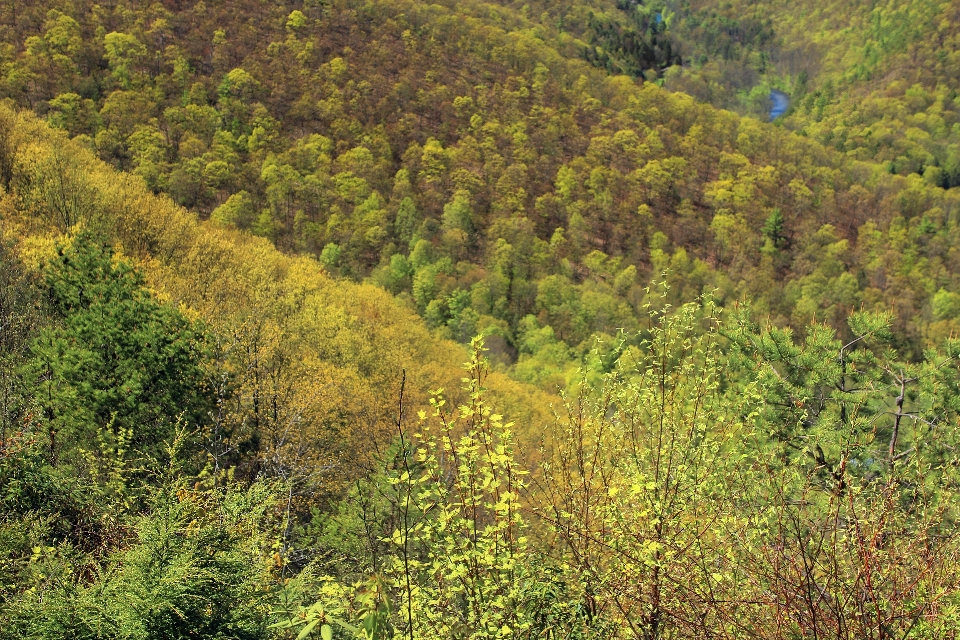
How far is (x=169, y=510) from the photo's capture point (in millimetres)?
7492

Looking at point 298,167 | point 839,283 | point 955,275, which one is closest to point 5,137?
point 298,167

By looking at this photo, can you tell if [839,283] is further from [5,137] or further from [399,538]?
[399,538]

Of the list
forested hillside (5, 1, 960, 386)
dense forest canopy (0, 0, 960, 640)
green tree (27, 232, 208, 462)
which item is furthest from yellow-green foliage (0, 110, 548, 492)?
forested hillside (5, 1, 960, 386)

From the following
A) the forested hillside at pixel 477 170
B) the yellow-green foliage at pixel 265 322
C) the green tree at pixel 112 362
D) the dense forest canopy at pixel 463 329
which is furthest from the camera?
the forested hillside at pixel 477 170

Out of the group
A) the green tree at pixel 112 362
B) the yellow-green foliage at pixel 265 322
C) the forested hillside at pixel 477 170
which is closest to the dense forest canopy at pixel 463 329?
the green tree at pixel 112 362

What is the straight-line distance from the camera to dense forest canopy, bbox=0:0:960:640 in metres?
5.29

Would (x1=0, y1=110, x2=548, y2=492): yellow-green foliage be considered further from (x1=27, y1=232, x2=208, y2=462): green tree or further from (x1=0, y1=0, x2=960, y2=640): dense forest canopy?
(x1=27, y1=232, x2=208, y2=462): green tree

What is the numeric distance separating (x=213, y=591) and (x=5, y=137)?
4403 centimetres

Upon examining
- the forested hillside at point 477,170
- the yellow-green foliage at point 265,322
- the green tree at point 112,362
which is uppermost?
the green tree at point 112,362

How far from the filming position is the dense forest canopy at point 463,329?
5.29m

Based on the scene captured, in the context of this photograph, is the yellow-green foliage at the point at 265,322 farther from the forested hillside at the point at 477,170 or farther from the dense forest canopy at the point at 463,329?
the forested hillside at the point at 477,170

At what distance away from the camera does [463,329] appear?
7388 cm

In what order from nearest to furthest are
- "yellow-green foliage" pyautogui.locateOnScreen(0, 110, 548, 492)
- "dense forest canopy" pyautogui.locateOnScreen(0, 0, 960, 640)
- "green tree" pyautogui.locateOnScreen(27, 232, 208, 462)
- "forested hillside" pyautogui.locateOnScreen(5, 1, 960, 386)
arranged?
"dense forest canopy" pyautogui.locateOnScreen(0, 0, 960, 640)
"green tree" pyautogui.locateOnScreen(27, 232, 208, 462)
"yellow-green foliage" pyautogui.locateOnScreen(0, 110, 548, 492)
"forested hillside" pyautogui.locateOnScreen(5, 1, 960, 386)

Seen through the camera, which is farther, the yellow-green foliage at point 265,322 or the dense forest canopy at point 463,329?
the yellow-green foliage at point 265,322
